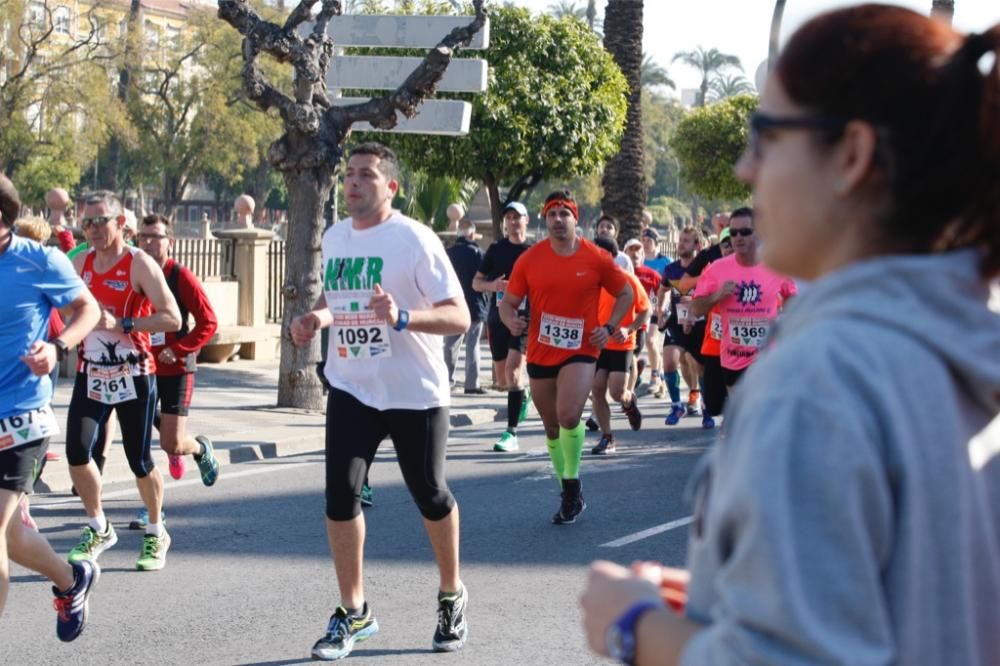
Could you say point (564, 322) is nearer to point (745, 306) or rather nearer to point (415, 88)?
point (745, 306)

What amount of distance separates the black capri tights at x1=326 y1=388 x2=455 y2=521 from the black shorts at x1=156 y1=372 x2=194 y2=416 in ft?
9.94

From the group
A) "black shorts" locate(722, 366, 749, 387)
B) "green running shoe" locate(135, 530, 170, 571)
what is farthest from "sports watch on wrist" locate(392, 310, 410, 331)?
"black shorts" locate(722, 366, 749, 387)

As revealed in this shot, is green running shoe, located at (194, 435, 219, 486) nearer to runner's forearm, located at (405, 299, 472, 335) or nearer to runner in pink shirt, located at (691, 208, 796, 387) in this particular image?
runner in pink shirt, located at (691, 208, 796, 387)

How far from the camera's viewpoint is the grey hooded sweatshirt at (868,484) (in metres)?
1.42

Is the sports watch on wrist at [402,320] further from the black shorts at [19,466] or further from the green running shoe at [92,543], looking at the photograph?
the green running shoe at [92,543]

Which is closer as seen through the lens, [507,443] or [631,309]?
[631,309]

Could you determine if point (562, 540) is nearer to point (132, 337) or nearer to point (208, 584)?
point (208, 584)

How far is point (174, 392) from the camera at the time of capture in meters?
8.83

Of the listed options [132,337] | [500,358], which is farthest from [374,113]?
[132,337]

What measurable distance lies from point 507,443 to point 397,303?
21.1ft

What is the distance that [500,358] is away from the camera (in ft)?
47.5

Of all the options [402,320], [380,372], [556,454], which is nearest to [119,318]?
[380,372]

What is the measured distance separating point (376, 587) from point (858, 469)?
6.02 m

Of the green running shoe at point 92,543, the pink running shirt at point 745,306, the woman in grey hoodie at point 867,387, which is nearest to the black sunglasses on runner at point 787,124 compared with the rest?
the woman in grey hoodie at point 867,387
